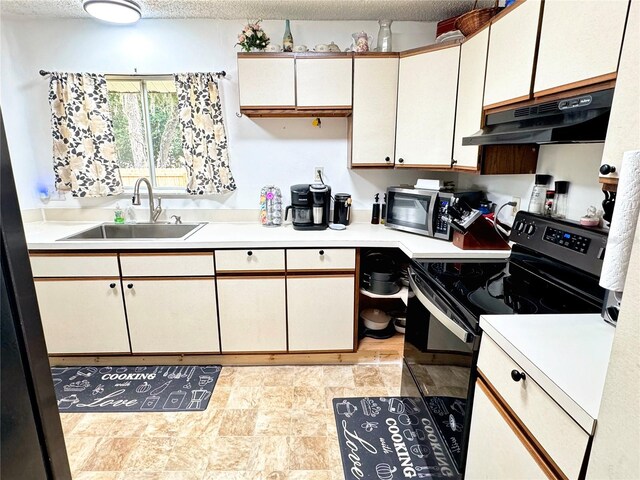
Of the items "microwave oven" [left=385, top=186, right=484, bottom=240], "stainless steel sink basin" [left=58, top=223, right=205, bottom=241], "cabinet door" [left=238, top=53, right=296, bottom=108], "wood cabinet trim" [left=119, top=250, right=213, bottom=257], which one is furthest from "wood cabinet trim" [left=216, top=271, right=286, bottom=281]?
"cabinet door" [left=238, top=53, right=296, bottom=108]

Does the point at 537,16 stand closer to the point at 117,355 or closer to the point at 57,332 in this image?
the point at 117,355

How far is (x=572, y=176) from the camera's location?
1600mm

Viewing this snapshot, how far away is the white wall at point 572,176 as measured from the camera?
1.47 metres

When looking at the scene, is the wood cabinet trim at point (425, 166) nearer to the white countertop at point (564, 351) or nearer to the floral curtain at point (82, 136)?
the white countertop at point (564, 351)

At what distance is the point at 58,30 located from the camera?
8.05ft

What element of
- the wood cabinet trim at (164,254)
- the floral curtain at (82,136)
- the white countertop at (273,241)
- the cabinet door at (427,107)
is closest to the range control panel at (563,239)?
the white countertop at (273,241)

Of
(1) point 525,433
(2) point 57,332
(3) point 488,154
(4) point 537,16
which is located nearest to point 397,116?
(3) point 488,154

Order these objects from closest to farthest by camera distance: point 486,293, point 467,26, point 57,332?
point 486,293
point 467,26
point 57,332

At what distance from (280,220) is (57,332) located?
5.41 feet

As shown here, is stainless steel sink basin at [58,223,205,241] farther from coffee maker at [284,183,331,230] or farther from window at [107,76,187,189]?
coffee maker at [284,183,331,230]

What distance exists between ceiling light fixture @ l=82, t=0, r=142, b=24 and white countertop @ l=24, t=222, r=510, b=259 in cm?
134

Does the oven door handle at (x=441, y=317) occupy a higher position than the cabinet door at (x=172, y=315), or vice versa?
the oven door handle at (x=441, y=317)

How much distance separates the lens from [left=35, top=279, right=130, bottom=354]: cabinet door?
2.18m

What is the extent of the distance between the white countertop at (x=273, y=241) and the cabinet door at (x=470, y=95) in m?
0.51
